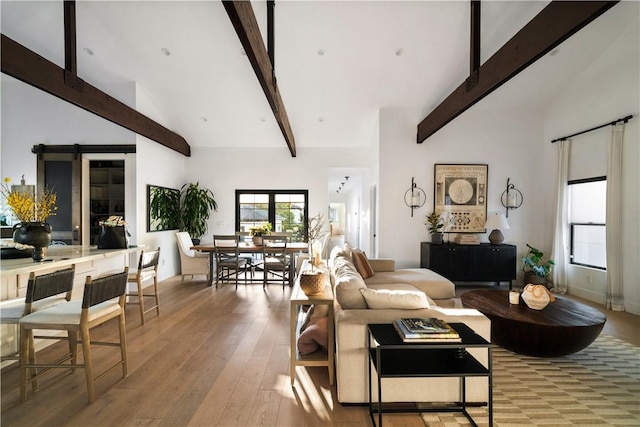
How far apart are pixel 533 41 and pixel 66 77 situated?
16.1 feet

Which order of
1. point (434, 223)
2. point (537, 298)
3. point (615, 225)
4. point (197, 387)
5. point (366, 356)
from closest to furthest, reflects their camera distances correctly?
point (366, 356)
point (197, 387)
point (537, 298)
point (615, 225)
point (434, 223)

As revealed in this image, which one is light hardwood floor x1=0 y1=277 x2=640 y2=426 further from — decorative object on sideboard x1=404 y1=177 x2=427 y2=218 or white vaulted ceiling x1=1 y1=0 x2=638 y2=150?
white vaulted ceiling x1=1 y1=0 x2=638 y2=150

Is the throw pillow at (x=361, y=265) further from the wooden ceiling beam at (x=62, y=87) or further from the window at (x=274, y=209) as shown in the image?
the wooden ceiling beam at (x=62, y=87)

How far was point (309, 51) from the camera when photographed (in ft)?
14.7

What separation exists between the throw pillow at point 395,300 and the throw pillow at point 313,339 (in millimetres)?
502

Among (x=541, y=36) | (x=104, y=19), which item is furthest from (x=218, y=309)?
(x=541, y=36)

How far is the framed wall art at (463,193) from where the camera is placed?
5.55m

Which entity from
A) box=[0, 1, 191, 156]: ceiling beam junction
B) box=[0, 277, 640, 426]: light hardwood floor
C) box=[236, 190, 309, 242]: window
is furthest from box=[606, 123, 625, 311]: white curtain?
box=[0, 1, 191, 156]: ceiling beam junction

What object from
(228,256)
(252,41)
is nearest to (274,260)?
(228,256)

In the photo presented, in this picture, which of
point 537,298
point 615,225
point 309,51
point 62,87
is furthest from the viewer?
point 309,51

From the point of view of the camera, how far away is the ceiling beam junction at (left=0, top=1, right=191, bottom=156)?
9.27ft

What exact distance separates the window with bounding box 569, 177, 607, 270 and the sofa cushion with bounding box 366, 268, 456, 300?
275 cm

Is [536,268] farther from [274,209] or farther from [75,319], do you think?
[75,319]

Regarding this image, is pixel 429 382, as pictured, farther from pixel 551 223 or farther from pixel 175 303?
pixel 551 223
